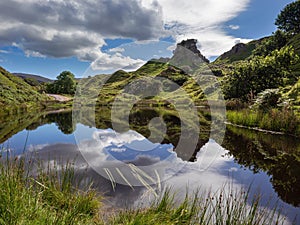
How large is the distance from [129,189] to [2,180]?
249 centimetres

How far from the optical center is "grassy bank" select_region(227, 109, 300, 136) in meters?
10.6

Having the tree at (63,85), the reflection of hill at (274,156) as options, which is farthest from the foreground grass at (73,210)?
the tree at (63,85)

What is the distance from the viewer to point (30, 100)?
108 feet

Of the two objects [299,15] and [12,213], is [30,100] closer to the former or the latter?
[12,213]

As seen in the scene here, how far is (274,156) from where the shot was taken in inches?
292

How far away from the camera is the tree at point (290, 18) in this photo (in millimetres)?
58750

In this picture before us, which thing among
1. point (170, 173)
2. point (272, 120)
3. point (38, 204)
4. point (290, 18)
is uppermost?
point (290, 18)

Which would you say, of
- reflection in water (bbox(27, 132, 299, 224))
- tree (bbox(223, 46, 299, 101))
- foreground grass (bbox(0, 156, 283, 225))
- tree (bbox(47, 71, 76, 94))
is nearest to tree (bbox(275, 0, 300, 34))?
tree (bbox(223, 46, 299, 101))

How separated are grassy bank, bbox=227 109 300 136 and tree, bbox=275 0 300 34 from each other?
187 feet

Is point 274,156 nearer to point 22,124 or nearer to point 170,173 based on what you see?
point 170,173

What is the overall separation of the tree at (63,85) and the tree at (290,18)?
5541 cm

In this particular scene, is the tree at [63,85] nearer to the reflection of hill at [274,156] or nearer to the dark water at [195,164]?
the dark water at [195,164]

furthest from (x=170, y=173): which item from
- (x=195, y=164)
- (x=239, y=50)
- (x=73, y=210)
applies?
(x=239, y=50)

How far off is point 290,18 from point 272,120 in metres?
61.7
